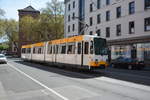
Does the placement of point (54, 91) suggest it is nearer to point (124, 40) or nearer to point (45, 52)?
point (45, 52)

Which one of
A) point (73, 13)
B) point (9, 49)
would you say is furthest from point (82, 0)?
point (9, 49)

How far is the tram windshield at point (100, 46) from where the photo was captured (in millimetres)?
17641

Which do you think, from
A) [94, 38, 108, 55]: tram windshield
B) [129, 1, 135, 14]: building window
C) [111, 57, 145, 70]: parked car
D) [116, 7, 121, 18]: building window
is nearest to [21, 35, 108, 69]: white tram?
[94, 38, 108, 55]: tram windshield

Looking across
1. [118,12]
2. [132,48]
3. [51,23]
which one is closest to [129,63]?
[132,48]

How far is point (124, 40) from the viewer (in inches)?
1309

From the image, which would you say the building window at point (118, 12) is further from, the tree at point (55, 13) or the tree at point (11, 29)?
the tree at point (11, 29)

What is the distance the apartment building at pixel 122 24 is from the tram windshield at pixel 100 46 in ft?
42.7

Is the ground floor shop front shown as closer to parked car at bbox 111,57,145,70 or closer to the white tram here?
parked car at bbox 111,57,145,70

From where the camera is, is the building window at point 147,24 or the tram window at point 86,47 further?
the building window at point 147,24

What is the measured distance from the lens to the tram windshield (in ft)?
57.9

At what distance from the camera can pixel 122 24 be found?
113ft

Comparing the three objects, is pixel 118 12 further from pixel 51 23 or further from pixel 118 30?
pixel 51 23

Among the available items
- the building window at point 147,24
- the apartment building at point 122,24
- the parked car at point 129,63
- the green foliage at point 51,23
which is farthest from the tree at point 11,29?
the building window at point 147,24

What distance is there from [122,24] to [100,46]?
17973 millimetres
